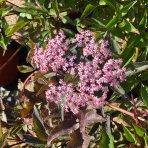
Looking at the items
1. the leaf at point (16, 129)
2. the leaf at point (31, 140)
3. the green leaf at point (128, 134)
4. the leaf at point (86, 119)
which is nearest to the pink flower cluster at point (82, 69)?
the leaf at point (86, 119)

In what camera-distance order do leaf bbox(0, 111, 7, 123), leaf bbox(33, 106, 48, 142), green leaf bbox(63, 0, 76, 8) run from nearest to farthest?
leaf bbox(33, 106, 48, 142), green leaf bbox(63, 0, 76, 8), leaf bbox(0, 111, 7, 123)

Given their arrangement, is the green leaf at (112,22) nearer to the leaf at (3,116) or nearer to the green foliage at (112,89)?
the green foliage at (112,89)

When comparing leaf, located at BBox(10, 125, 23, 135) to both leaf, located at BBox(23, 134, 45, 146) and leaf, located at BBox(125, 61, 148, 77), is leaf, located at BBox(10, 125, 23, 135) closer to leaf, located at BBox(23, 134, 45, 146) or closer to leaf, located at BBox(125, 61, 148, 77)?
leaf, located at BBox(23, 134, 45, 146)

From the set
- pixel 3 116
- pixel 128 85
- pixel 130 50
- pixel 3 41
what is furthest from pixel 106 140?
pixel 3 41

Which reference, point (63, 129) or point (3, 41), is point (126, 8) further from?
point (3, 41)

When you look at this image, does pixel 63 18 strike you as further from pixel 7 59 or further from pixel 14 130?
pixel 7 59

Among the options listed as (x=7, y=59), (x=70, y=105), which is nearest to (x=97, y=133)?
(x=70, y=105)

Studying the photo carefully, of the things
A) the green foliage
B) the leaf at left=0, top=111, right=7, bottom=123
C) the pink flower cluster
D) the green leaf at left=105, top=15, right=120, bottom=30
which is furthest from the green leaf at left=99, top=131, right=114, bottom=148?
the leaf at left=0, top=111, right=7, bottom=123
